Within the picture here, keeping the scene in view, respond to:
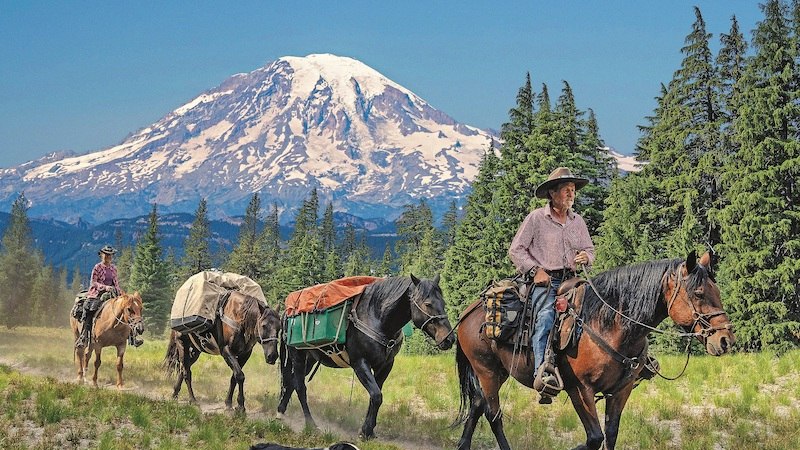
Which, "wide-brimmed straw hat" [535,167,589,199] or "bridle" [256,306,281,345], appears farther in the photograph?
"bridle" [256,306,281,345]

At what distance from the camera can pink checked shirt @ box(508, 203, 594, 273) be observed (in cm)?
1029

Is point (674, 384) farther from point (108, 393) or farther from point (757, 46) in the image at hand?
point (757, 46)

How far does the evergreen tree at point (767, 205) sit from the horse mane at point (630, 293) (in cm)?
2028

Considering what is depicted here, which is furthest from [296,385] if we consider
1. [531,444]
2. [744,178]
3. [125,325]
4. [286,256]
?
[286,256]

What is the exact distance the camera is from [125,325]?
1983cm

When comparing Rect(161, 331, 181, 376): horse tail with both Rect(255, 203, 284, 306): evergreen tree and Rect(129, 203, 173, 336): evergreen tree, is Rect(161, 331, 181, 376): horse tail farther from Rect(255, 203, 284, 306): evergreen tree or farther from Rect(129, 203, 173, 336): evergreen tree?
Rect(255, 203, 284, 306): evergreen tree

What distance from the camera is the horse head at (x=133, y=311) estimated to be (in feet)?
64.1

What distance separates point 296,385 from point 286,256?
293 ft

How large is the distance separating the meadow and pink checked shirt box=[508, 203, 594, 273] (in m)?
3.98

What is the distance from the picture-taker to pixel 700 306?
866cm

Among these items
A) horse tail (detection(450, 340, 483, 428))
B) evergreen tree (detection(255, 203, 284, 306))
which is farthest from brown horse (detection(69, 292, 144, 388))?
evergreen tree (detection(255, 203, 284, 306))

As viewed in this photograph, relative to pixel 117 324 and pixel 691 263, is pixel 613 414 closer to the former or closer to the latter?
pixel 691 263

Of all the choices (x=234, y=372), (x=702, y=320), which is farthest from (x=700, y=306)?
(x=234, y=372)

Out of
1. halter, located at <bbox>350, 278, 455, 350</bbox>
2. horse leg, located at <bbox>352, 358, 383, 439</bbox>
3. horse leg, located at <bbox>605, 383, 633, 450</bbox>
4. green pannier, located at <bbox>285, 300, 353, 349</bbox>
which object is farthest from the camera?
green pannier, located at <bbox>285, 300, 353, 349</bbox>
